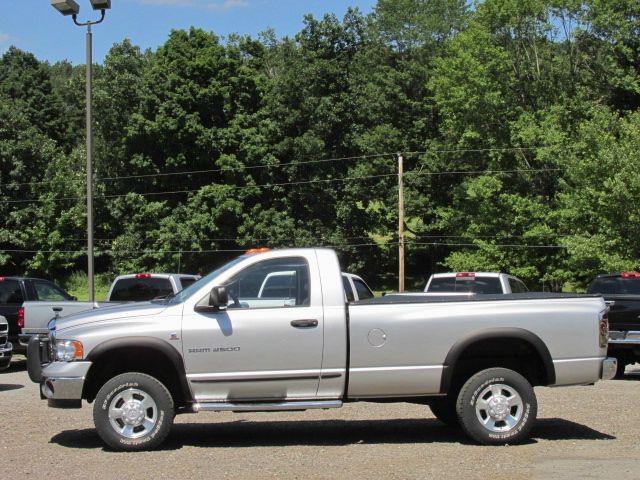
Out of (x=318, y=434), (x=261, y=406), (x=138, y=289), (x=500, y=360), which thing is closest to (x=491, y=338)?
(x=500, y=360)

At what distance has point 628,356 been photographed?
51.8ft

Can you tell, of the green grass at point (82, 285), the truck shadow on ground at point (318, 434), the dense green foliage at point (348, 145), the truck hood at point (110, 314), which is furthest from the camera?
the green grass at point (82, 285)

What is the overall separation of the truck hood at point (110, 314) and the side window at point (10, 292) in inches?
409

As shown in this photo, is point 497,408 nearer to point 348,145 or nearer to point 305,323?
point 305,323

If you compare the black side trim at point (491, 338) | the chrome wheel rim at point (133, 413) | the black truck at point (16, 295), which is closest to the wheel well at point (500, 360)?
the black side trim at point (491, 338)

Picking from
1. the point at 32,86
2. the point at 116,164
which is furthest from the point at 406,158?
the point at 32,86

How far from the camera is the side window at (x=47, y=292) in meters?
18.8

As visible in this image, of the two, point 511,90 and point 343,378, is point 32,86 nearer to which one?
point 511,90

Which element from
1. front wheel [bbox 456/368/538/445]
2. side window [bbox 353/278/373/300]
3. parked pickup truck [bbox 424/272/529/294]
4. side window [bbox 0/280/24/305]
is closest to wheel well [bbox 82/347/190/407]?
front wheel [bbox 456/368/538/445]

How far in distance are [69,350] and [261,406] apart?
202 centimetres

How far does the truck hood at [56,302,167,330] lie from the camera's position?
8.49 meters

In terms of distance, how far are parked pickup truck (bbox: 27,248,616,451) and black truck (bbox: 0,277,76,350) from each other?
9484 millimetres

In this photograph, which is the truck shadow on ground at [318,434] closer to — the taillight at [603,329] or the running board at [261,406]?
the running board at [261,406]

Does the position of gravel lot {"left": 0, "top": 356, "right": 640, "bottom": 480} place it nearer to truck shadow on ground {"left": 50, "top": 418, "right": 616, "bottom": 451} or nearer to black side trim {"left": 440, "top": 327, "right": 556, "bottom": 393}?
truck shadow on ground {"left": 50, "top": 418, "right": 616, "bottom": 451}
